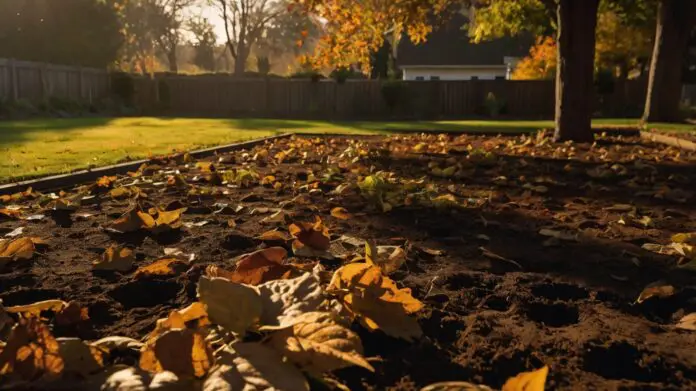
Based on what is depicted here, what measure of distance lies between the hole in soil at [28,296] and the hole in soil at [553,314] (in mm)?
1548

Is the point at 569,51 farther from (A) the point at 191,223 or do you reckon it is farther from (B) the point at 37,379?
(B) the point at 37,379

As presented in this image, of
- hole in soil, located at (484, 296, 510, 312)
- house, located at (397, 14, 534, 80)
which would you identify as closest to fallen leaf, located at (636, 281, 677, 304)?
hole in soil, located at (484, 296, 510, 312)

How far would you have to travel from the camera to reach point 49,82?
85.8 ft

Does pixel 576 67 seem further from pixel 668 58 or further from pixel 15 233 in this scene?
pixel 668 58

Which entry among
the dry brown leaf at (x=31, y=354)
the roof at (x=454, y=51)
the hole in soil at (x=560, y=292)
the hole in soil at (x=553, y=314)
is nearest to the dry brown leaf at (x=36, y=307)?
the dry brown leaf at (x=31, y=354)

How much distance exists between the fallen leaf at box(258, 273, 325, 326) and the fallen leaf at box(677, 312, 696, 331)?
3.61ft

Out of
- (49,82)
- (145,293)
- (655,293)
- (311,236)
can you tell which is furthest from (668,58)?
(49,82)

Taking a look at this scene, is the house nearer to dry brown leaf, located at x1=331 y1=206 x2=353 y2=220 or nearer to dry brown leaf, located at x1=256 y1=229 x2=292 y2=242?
dry brown leaf, located at x1=331 y1=206 x2=353 y2=220

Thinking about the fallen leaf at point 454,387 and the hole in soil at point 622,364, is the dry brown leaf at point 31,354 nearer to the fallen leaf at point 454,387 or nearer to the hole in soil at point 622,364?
the fallen leaf at point 454,387

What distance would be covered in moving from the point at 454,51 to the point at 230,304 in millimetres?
48506

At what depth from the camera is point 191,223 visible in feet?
10.5

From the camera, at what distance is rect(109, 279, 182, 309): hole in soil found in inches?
79.4

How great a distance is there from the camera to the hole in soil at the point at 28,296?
1980 mm

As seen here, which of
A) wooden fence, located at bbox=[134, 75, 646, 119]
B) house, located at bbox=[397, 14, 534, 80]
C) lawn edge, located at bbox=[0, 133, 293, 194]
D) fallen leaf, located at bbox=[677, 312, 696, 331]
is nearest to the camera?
fallen leaf, located at bbox=[677, 312, 696, 331]
